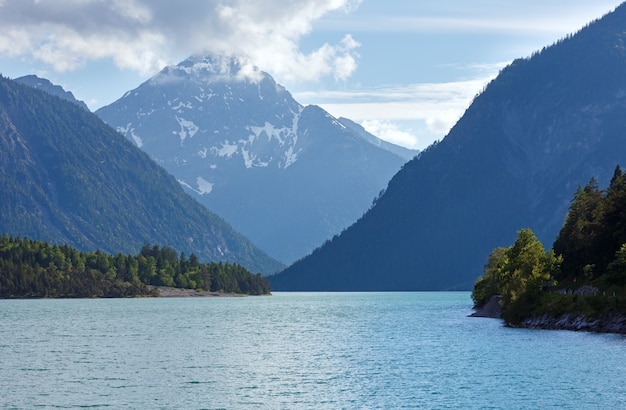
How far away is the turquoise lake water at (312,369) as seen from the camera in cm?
7938

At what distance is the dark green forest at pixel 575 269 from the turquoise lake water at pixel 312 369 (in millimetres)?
7366

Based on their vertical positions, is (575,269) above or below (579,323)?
above

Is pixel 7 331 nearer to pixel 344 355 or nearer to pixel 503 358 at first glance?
pixel 344 355

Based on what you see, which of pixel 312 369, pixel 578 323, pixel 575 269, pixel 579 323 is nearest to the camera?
pixel 312 369

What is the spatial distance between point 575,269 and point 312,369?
273 feet

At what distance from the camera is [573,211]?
192750mm

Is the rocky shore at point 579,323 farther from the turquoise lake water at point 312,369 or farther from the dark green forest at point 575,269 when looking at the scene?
the turquoise lake water at point 312,369

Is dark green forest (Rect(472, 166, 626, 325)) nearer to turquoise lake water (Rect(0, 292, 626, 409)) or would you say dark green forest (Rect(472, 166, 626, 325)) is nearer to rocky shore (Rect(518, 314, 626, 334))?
rocky shore (Rect(518, 314, 626, 334))

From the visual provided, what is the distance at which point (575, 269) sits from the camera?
17050 cm

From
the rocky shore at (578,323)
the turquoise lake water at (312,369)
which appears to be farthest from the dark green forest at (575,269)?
the turquoise lake water at (312,369)

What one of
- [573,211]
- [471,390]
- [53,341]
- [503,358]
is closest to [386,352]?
[503,358]

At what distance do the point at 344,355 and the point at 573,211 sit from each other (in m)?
91.5

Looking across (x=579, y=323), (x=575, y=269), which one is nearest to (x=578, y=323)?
(x=579, y=323)

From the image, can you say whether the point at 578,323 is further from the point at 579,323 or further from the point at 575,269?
the point at 575,269
